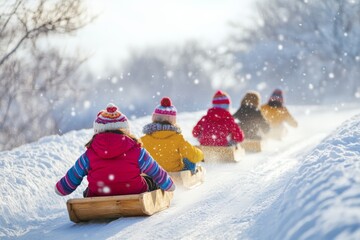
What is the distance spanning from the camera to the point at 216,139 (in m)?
9.55

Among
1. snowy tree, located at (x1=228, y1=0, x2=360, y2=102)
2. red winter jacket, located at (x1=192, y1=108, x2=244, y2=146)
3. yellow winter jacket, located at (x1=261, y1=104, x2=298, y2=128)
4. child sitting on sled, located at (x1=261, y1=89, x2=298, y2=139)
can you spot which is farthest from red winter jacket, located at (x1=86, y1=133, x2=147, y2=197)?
snowy tree, located at (x1=228, y1=0, x2=360, y2=102)

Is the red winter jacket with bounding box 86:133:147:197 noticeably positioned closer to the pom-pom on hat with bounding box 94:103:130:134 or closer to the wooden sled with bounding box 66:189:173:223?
the pom-pom on hat with bounding box 94:103:130:134

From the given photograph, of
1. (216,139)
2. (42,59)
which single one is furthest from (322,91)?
(216,139)

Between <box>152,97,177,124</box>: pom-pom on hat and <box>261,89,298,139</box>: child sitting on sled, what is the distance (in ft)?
22.9

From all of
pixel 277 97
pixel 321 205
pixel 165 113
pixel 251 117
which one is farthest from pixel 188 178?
pixel 277 97

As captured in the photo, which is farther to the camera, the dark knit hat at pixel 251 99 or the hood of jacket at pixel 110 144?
the dark knit hat at pixel 251 99

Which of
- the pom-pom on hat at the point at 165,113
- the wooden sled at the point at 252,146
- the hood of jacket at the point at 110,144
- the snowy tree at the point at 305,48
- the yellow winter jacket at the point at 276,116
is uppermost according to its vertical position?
the snowy tree at the point at 305,48

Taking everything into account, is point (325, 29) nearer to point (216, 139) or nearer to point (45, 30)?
point (45, 30)

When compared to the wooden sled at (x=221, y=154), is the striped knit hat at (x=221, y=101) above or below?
above

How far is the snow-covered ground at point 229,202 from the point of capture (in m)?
3.24

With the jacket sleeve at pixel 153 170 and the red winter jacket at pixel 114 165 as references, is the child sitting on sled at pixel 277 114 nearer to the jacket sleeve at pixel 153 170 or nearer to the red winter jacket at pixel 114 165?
the jacket sleeve at pixel 153 170

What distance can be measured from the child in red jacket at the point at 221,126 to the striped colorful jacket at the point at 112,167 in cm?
432

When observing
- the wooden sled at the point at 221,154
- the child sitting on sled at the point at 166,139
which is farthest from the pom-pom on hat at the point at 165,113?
the wooden sled at the point at 221,154

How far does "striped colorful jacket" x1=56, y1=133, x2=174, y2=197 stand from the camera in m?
5.04
